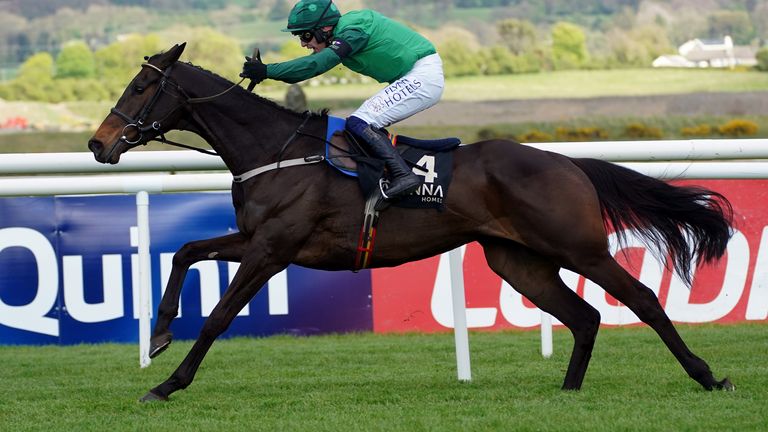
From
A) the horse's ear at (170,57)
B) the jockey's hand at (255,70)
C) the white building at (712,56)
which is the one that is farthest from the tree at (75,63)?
the jockey's hand at (255,70)

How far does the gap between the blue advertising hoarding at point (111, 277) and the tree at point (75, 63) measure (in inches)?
1194

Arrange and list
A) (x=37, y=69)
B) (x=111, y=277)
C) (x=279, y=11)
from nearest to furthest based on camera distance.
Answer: (x=111, y=277), (x=37, y=69), (x=279, y=11)

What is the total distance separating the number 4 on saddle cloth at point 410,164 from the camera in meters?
5.45

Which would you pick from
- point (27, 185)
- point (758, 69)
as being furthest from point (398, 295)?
point (758, 69)

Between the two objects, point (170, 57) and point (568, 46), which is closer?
point (170, 57)

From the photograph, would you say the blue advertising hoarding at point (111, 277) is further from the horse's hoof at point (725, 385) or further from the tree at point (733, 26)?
the tree at point (733, 26)

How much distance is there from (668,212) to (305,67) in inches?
79.4

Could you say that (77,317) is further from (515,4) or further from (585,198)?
(515,4)

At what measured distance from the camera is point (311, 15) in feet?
18.0

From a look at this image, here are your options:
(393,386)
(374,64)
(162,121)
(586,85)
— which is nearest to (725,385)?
(393,386)

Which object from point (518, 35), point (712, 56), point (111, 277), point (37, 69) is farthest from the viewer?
point (518, 35)

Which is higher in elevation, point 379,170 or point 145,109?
point 145,109

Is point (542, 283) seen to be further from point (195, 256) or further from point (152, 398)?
point (152, 398)

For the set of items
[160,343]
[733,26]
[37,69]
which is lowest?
[160,343]
